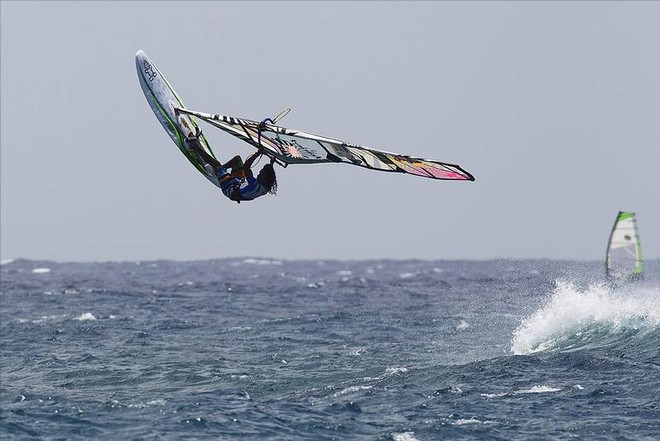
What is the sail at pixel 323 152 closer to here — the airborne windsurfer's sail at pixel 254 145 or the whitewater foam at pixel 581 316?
the airborne windsurfer's sail at pixel 254 145

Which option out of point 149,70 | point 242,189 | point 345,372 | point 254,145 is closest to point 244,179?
point 242,189

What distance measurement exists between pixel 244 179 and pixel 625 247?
119 ft

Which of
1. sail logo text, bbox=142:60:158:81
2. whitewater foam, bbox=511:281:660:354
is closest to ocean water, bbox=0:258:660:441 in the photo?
whitewater foam, bbox=511:281:660:354

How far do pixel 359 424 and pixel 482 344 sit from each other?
35.3 ft

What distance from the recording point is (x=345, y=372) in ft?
77.0

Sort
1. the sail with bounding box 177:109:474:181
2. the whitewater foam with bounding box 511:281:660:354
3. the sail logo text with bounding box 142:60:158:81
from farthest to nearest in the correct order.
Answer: the whitewater foam with bounding box 511:281:660:354 < the sail logo text with bounding box 142:60:158:81 < the sail with bounding box 177:109:474:181

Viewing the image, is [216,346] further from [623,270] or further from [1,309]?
[623,270]

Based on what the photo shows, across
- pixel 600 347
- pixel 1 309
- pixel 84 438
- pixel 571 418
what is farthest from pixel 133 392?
pixel 1 309

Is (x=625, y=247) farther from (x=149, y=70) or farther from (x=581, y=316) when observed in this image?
(x=149, y=70)

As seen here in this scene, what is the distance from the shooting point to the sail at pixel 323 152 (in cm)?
1409

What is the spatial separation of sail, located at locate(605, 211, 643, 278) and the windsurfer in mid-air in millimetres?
34847

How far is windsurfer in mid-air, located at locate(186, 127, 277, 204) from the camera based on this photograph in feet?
52.4

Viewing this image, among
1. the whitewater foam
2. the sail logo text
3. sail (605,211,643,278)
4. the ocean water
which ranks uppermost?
the sail logo text

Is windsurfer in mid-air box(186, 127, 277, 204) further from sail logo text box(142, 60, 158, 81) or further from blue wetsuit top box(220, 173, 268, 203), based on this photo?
sail logo text box(142, 60, 158, 81)
